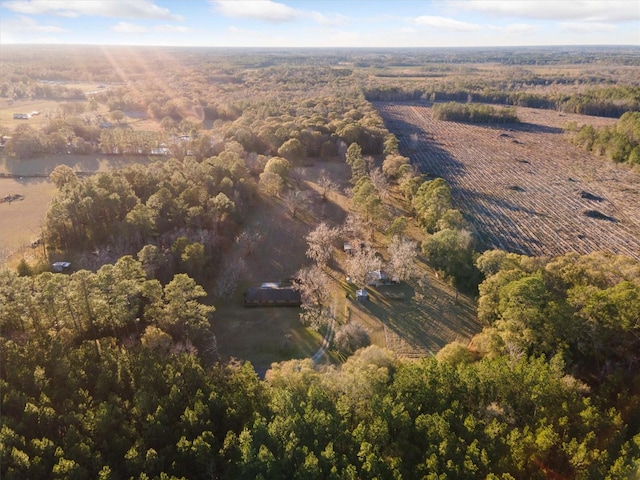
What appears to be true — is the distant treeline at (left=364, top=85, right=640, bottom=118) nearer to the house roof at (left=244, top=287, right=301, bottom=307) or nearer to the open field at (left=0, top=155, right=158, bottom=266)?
the open field at (left=0, top=155, right=158, bottom=266)

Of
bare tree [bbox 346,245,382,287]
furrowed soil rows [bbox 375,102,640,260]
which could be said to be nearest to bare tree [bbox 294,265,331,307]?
bare tree [bbox 346,245,382,287]

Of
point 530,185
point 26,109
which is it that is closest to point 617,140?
point 530,185

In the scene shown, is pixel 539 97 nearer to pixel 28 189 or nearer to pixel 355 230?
pixel 355 230

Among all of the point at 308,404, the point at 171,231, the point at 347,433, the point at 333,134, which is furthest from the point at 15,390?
the point at 333,134

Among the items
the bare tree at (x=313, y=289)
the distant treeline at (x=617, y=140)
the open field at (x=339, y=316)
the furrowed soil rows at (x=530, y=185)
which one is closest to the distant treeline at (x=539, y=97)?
the furrowed soil rows at (x=530, y=185)

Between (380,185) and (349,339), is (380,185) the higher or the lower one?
the higher one
